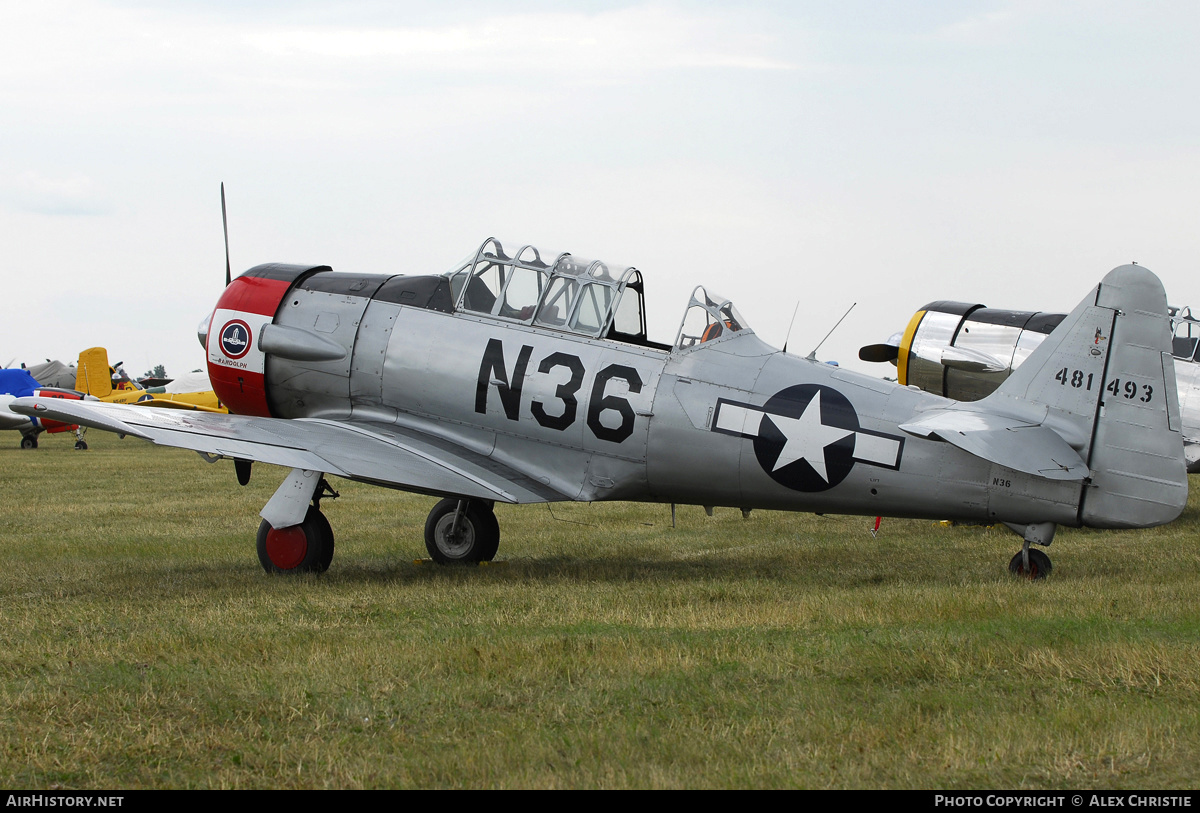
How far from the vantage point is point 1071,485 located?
7.57 m

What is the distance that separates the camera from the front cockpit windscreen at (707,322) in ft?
28.0

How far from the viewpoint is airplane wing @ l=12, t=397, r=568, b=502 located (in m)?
7.92

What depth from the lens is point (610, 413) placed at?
8.44 metres

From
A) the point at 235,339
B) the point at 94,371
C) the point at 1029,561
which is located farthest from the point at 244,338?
the point at 94,371

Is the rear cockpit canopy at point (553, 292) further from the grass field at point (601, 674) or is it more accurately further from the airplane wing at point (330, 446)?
the grass field at point (601, 674)

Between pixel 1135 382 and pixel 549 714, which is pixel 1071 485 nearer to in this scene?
pixel 1135 382

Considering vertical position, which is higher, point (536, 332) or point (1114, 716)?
point (536, 332)

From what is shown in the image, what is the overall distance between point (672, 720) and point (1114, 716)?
1.70 metres

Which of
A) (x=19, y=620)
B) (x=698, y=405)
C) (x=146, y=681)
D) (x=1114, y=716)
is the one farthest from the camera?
(x=698, y=405)

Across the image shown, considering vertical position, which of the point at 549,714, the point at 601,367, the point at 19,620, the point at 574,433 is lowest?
the point at 19,620

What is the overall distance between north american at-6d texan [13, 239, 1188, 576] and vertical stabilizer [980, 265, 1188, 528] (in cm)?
1

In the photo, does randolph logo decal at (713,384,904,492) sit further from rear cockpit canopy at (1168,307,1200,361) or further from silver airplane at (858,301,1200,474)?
rear cockpit canopy at (1168,307,1200,361)

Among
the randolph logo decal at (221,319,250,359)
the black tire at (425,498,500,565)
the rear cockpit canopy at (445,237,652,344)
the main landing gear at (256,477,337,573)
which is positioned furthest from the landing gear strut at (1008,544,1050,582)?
the randolph logo decal at (221,319,250,359)

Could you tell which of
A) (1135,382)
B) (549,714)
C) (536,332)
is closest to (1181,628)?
(1135,382)
